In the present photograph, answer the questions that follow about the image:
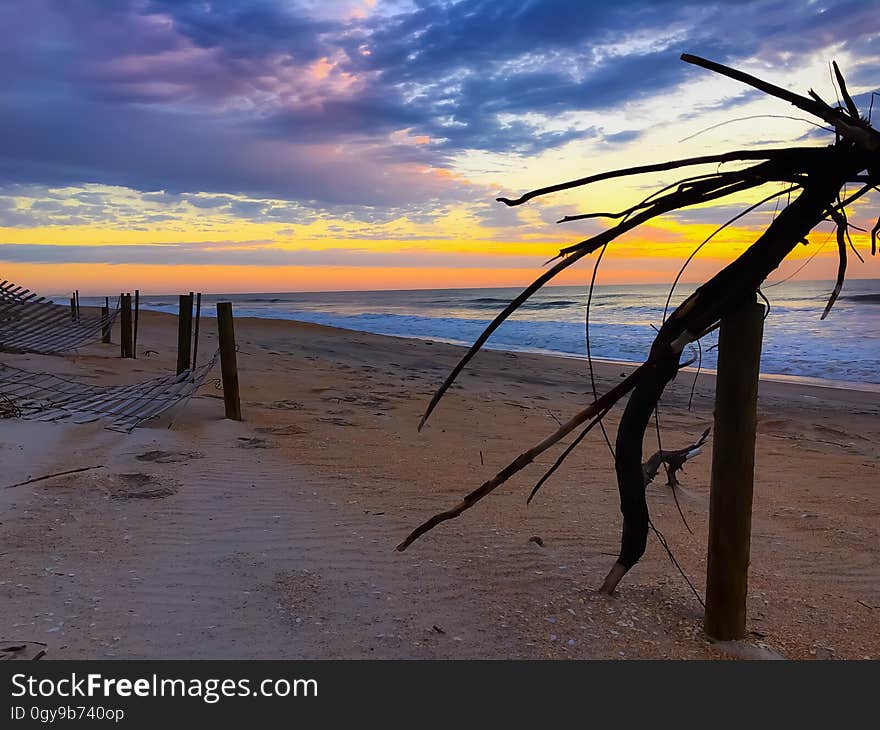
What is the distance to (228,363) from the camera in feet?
23.1

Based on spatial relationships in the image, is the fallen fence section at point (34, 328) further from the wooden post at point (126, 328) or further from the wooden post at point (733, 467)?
the wooden post at point (733, 467)

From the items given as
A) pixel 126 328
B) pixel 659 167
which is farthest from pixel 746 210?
pixel 126 328

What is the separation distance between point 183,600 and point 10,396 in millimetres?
5704

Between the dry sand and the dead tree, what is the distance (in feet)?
3.40

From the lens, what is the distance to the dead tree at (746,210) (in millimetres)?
1789

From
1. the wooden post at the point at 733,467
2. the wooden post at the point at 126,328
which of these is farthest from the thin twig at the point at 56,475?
the wooden post at the point at 126,328

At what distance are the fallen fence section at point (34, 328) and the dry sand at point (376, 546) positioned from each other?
5.85m

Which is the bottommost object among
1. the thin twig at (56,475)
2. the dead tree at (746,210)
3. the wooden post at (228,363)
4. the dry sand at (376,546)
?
the dry sand at (376,546)

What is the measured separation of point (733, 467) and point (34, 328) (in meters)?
14.5
